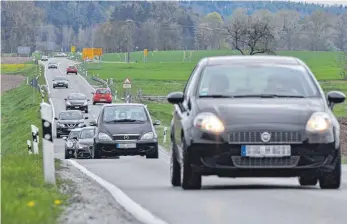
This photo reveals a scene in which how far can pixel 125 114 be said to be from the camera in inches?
1104

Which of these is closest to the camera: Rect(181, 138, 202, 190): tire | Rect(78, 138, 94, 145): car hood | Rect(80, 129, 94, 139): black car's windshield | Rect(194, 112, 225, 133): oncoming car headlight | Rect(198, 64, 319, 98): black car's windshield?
Rect(194, 112, 225, 133): oncoming car headlight

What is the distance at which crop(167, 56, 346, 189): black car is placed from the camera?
1194 cm

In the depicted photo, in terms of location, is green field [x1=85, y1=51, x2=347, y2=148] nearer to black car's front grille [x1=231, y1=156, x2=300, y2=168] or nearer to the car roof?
the car roof

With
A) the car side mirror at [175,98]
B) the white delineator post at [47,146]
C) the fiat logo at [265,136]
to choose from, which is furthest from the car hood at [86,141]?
the fiat logo at [265,136]

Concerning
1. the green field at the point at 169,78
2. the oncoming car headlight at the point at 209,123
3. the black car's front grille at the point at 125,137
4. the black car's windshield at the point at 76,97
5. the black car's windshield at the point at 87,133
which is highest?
the oncoming car headlight at the point at 209,123

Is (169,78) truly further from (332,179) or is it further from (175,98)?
(332,179)

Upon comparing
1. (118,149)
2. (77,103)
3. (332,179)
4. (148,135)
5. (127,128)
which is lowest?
(77,103)

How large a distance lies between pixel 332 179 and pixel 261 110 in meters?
1.30

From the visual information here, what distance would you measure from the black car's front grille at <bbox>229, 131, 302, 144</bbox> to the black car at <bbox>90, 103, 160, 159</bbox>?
15.3 m

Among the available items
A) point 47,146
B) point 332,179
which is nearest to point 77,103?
point 47,146

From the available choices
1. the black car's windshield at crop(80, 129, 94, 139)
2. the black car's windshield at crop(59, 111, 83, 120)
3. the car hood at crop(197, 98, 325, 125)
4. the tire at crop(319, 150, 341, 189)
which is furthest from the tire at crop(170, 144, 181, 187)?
the black car's windshield at crop(59, 111, 83, 120)

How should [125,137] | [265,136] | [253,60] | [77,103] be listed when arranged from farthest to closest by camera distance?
[77,103] → [125,137] → [253,60] → [265,136]

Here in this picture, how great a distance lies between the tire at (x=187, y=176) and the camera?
1245 cm

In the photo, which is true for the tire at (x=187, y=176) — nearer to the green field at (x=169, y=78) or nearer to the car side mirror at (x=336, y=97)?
the car side mirror at (x=336, y=97)
